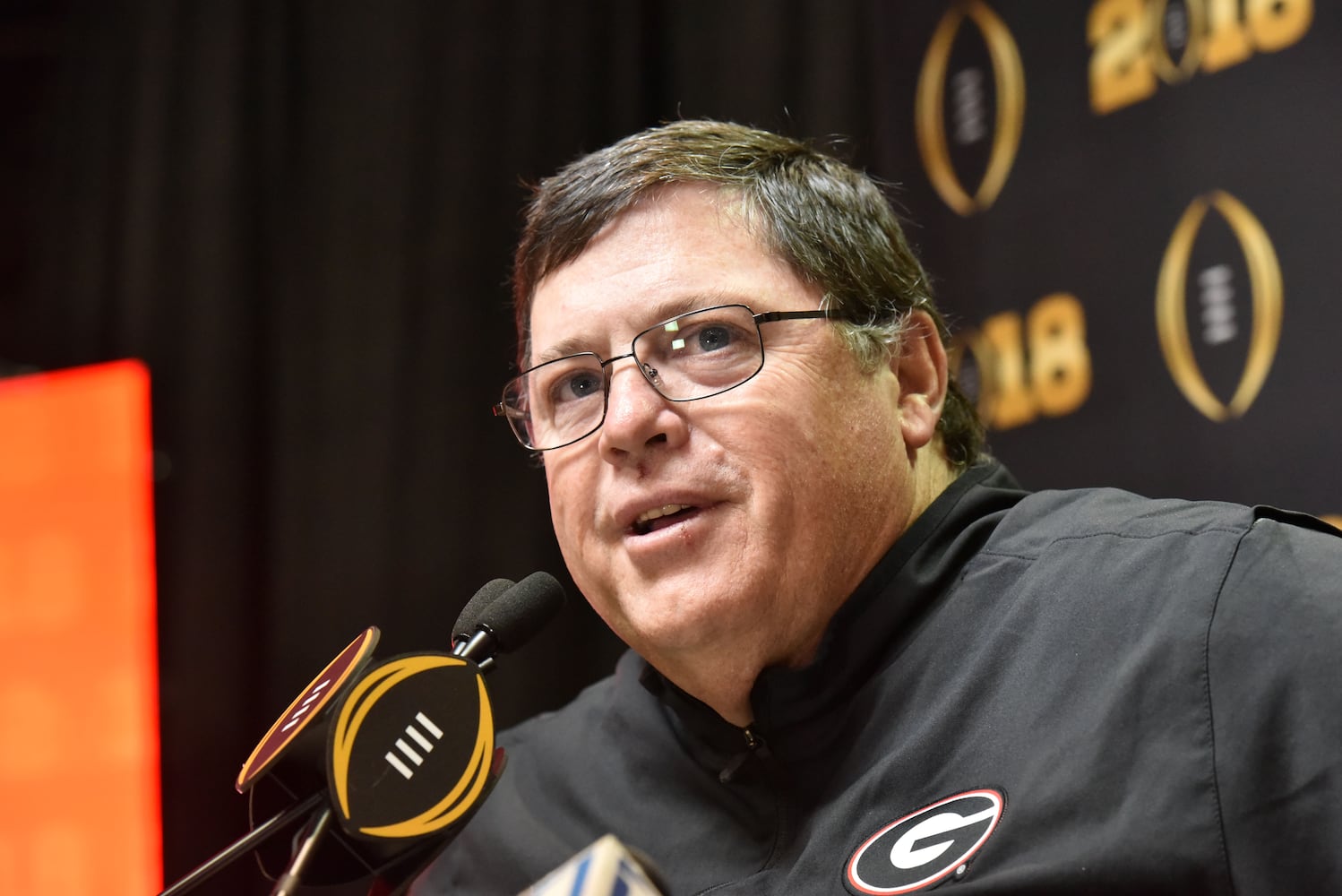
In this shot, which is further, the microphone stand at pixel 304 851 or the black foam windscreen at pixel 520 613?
the black foam windscreen at pixel 520 613

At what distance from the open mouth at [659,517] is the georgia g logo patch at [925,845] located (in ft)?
1.30

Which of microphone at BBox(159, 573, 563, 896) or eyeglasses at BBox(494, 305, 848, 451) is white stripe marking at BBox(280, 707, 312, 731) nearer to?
microphone at BBox(159, 573, 563, 896)

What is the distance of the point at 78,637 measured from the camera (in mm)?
2793

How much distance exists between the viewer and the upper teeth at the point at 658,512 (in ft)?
4.82

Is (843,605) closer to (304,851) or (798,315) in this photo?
(798,315)

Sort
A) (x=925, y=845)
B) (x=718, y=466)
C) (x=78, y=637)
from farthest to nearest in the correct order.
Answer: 1. (x=78, y=637)
2. (x=718, y=466)
3. (x=925, y=845)

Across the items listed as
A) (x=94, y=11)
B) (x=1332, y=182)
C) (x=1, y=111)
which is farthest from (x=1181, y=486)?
(x=1, y=111)

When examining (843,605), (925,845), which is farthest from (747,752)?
(925,845)

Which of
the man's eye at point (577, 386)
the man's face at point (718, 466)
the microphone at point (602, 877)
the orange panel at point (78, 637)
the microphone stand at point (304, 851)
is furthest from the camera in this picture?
the orange panel at point (78, 637)

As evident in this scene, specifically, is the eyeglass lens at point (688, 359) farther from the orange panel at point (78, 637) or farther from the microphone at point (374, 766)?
the orange panel at point (78, 637)

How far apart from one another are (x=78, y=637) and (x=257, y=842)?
1.95 metres

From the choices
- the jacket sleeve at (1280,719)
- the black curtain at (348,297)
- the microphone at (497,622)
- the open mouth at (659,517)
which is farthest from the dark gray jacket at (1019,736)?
the black curtain at (348,297)

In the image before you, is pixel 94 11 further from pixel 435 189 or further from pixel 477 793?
pixel 477 793

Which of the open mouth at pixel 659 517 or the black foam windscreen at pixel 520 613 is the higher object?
the open mouth at pixel 659 517
